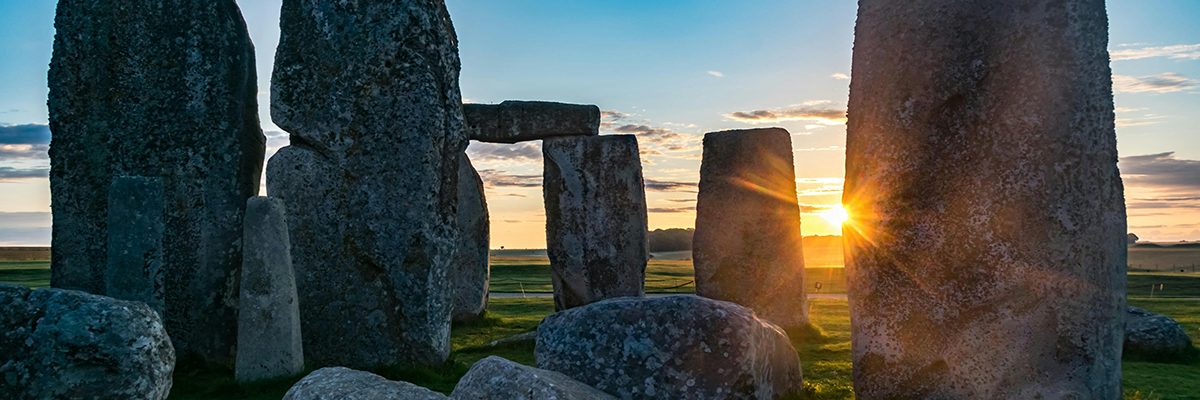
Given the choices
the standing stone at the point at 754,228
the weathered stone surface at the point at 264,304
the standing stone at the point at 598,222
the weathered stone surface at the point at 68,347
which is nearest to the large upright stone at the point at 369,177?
the weathered stone surface at the point at 264,304

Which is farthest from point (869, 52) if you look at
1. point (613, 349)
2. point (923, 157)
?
point (613, 349)

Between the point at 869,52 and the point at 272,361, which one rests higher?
the point at 869,52

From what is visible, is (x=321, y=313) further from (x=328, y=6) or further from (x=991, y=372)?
(x=991, y=372)

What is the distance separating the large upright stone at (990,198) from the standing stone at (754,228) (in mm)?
7056

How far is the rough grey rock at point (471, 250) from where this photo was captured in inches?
611

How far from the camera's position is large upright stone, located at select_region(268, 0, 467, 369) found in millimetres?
9352

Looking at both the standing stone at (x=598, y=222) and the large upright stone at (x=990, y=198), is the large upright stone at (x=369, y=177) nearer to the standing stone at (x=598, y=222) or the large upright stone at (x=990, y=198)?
the large upright stone at (x=990, y=198)

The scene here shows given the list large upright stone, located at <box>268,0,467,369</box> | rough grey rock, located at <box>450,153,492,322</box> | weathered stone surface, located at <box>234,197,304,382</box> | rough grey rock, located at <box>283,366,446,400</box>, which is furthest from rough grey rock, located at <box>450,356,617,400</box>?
rough grey rock, located at <box>450,153,492,322</box>

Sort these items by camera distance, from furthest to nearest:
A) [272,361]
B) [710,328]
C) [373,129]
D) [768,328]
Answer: [373,129]
[272,361]
[768,328]
[710,328]

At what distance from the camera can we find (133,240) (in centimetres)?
847

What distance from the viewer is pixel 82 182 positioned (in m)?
10.1

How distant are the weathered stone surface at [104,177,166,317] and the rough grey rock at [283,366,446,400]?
2.89m

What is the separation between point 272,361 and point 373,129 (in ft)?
8.06

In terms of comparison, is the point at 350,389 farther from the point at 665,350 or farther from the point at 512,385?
the point at 665,350
